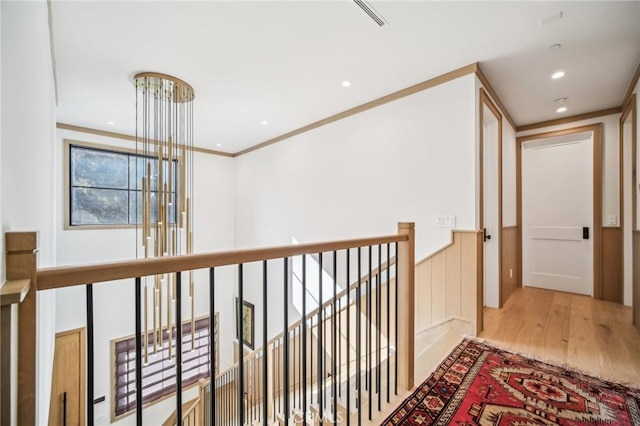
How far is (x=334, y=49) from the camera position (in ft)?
7.99

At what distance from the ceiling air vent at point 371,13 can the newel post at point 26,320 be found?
2162 millimetres

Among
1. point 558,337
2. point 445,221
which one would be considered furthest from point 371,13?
point 558,337

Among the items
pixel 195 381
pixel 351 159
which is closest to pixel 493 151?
pixel 351 159

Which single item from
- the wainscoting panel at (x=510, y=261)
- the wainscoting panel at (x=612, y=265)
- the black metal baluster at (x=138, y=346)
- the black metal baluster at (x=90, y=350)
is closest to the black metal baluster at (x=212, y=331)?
the black metal baluster at (x=138, y=346)

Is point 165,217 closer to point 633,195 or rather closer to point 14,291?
point 14,291

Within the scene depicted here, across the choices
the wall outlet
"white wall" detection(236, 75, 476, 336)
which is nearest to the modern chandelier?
"white wall" detection(236, 75, 476, 336)

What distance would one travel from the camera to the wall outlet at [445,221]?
2.74m

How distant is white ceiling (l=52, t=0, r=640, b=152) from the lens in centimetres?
198

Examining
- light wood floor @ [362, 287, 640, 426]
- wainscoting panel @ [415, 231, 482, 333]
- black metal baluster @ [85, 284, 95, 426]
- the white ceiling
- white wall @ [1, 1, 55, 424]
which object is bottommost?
light wood floor @ [362, 287, 640, 426]

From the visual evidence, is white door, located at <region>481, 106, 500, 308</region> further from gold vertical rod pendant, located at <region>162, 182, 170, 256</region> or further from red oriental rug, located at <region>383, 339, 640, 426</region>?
gold vertical rod pendant, located at <region>162, 182, 170, 256</region>

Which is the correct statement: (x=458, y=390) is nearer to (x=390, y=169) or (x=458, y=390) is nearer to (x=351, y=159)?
(x=390, y=169)

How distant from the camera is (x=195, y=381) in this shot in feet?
17.9

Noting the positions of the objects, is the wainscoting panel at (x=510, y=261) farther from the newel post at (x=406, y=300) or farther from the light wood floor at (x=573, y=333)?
the newel post at (x=406, y=300)

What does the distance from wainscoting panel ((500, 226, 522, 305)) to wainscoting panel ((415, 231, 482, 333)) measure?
1.05 metres
